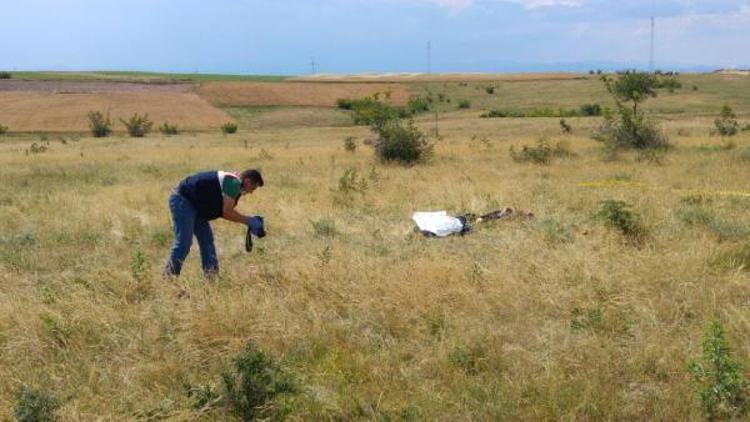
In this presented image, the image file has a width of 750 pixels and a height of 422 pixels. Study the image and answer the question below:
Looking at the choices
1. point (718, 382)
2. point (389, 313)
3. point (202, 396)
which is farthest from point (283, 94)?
point (718, 382)

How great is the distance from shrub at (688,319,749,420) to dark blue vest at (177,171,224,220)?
14.4 feet

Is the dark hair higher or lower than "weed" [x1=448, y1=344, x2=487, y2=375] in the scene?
Answer: higher

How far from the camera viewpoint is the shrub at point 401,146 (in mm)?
20250

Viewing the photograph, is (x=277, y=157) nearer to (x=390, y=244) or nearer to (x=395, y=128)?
(x=395, y=128)

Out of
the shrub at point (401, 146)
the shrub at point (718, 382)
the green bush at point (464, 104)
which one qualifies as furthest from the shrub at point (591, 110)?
the shrub at point (718, 382)

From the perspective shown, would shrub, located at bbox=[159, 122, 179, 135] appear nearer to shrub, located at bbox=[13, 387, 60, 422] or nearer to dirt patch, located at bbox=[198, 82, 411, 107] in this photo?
dirt patch, located at bbox=[198, 82, 411, 107]

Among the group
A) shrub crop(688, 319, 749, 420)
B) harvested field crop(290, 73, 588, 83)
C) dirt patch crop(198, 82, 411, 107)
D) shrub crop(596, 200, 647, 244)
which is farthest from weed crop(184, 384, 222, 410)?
harvested field crop(290, 73, 588, 83)

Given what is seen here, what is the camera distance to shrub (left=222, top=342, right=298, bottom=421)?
4.02 meters

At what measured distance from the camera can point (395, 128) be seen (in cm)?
2077

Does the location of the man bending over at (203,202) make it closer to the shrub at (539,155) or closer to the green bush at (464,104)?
the shrub at (539,155)

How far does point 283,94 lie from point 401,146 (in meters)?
53.2

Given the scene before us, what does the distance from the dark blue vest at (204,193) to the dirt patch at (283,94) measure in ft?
184

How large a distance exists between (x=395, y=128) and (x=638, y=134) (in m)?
7.55

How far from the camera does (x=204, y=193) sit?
21.5 ft
